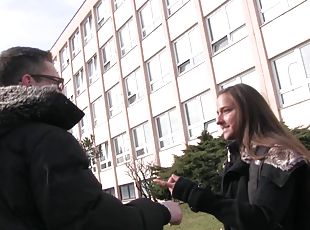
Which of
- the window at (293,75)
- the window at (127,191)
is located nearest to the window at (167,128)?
the window at (127,191)

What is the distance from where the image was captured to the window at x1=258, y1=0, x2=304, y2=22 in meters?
14.6

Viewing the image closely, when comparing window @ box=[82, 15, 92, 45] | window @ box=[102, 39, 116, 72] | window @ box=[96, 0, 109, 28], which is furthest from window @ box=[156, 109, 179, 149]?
window @ box=[82, 15, 92, 45]

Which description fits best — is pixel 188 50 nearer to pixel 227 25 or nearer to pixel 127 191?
pixel 227 25

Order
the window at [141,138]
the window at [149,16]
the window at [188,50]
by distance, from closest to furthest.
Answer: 1. the window at [188,50]
2. the window at [149,16]
3. the window at [141,138]

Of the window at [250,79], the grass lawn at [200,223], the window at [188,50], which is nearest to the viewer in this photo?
the grass lawn at [200,223]

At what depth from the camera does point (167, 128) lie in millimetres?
21516

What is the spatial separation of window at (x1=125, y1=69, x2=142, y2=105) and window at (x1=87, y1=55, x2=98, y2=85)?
17.4 ft

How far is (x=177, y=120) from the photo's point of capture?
20.4m

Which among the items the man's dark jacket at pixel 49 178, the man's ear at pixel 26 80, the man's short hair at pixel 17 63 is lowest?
the man's dark jacket at pixel 49 178

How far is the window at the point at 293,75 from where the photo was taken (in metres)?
14.1

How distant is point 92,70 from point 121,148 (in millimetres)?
7336

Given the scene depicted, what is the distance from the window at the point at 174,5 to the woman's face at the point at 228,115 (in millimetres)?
18186

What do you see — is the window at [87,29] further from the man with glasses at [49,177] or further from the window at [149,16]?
the man with glasses at [49,177]

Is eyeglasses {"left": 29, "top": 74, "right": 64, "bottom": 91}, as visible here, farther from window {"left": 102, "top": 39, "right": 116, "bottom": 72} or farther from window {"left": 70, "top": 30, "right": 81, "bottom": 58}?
window {"left": 70, "top": 30, "right": 81, "bottom": 58}
